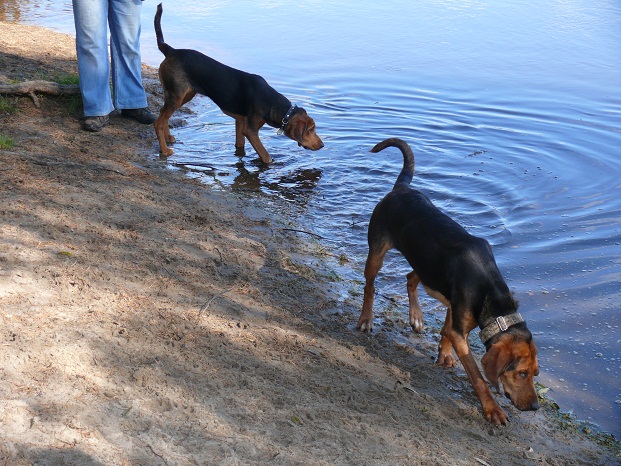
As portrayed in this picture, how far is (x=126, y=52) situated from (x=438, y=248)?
525 centimetres

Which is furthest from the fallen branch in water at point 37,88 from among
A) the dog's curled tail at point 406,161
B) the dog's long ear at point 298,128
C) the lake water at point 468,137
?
the dog's curled tail at point 406,161

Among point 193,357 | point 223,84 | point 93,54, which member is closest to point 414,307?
point 193,357

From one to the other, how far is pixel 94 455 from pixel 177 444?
372 millimetres

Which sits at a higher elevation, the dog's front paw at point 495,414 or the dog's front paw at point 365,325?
the dog's front paw at point 495,414

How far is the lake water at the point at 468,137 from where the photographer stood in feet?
19.6

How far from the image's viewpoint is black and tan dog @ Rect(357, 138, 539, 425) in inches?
171

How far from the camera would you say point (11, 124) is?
7.95 metres

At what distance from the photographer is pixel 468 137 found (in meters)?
9.68

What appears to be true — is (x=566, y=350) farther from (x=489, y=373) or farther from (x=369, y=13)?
(x=369, y=13)

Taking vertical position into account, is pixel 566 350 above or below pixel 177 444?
below

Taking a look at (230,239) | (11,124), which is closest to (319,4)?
(11,124)

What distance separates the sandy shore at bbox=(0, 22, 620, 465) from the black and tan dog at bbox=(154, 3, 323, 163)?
7.12 ft

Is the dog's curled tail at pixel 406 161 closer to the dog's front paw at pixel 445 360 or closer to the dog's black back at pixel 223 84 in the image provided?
the dog's front paw at pixel 445 360

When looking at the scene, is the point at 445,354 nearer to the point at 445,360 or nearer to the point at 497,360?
the point at 445,360
